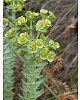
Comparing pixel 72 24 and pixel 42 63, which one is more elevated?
pixel 72 24

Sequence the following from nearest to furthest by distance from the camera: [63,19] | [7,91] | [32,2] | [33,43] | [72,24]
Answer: [33,43], [7,91], [72,24], [63,19], [32,2]

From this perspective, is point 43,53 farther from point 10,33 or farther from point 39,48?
point 10,33

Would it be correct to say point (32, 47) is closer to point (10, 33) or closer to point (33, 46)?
point (33, 46)

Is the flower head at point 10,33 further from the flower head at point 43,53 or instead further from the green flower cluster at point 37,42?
the flower head at point 43,53

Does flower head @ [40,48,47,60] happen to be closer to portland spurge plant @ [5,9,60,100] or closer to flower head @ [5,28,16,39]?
portland spurge plant @ [5,9,60,100]

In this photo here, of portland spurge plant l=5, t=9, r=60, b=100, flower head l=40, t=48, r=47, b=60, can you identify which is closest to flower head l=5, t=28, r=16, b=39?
portland spurge plant l=5, t=9, r=60, b=100

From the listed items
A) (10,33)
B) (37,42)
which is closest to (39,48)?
(37,42)

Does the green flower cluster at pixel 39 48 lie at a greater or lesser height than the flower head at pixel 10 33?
lesser

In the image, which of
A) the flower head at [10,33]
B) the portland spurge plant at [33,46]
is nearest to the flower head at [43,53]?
the portland spurge plant at [33,46]

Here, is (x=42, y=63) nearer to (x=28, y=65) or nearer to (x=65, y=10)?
(x=28, y=65)

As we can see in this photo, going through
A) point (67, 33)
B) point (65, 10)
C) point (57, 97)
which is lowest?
point (57, 97)

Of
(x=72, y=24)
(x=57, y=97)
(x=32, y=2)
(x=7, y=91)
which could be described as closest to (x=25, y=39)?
(x=7, y=91)
